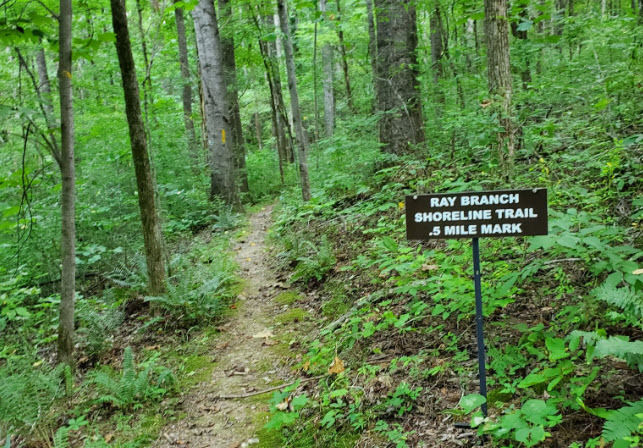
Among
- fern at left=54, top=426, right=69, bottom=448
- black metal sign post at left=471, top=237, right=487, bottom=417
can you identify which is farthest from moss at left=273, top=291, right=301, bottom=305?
black metal sign post at left=471, top=237, right=487, bottom=417

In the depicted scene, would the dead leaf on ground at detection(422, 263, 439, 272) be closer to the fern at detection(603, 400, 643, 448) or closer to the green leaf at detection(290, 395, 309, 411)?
the green leaf at detection(290, 395, 309, 411)

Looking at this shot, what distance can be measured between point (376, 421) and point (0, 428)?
3.35m

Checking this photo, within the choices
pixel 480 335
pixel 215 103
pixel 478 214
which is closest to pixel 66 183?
pixel 478 214

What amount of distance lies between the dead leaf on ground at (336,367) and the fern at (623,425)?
2.20m

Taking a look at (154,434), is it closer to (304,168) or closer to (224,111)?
(304,168)

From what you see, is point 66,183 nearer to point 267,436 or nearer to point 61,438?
point 61,438

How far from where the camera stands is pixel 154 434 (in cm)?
399

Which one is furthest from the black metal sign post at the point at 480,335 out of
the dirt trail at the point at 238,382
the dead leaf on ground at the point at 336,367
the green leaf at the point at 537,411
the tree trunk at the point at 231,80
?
the tree trunk at the point at 231,80

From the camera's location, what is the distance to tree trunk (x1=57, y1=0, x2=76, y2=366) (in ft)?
15.0

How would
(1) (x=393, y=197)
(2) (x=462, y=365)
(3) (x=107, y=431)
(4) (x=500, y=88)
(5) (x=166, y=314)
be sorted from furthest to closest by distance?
(1) (x=393, y=197), (5) (x=166, y=314), (4) (x=500, y=88), (3) (x=107, y=431), (2) (x=462, y=365)

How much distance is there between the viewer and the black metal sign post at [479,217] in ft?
8.98

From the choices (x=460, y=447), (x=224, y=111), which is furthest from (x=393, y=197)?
(x=224, y=111)

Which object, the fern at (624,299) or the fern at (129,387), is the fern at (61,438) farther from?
the fern at (624,299)

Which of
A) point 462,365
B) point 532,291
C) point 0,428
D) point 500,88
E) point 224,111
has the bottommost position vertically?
point 0,428
